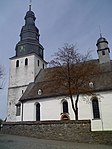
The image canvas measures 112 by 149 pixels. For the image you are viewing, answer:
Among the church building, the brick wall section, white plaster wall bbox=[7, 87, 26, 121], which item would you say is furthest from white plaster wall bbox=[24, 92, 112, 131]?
the brick wall section

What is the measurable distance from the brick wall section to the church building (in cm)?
686

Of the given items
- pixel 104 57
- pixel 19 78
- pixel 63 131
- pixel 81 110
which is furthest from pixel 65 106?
pixel 19 78

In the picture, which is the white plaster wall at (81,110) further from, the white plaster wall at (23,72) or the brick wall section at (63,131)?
the brick wall section at (63,131)

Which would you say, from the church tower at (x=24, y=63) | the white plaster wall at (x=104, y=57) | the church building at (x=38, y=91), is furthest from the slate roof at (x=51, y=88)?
the church tower at (x=24, y=63)

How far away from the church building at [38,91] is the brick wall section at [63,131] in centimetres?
686

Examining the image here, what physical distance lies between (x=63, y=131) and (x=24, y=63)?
19.7 metres

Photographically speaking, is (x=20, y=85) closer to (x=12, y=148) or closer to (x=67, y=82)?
(x=67, y=82)

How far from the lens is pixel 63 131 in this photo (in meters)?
17.0

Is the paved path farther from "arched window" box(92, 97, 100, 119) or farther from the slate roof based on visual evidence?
the slate roof

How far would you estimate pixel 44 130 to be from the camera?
1791cm

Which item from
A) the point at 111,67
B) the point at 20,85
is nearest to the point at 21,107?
the point at 20,85

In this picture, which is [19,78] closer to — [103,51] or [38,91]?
[38,91]

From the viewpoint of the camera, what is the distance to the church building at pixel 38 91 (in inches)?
926

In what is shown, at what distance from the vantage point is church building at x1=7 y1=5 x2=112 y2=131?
23.5 metres
